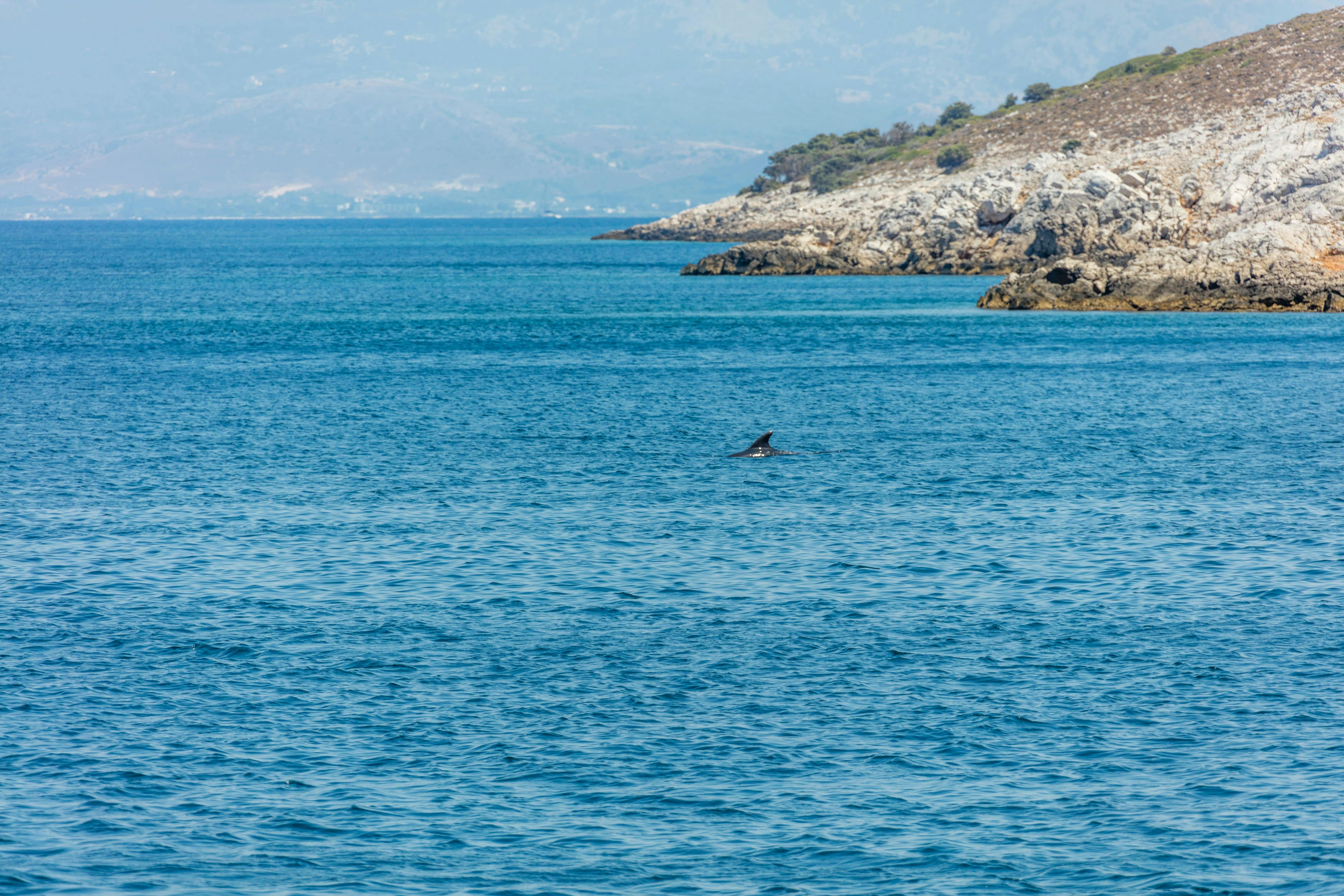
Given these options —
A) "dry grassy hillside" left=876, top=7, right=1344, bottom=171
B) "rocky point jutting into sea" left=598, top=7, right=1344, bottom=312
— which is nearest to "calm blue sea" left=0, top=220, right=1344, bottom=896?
"rocky point jutting into sea" left=598, top=7, right=1344, bottom=312

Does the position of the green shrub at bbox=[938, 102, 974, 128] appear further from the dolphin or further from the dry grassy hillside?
the dolphin

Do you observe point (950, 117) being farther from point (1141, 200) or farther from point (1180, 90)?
point (1141, 200)

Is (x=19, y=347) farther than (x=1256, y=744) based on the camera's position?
Yes

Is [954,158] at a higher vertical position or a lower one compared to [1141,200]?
higher

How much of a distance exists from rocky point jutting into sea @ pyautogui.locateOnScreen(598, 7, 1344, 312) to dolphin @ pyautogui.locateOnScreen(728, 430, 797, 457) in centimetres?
5267

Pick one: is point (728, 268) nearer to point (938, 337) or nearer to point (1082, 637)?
point (938, 337)

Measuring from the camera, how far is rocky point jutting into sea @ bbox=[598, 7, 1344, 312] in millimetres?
85938

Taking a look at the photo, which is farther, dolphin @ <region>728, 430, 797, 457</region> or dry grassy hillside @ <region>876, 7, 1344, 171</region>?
dry grassy hillside @ <region>876, 7, 1344, 171</region>

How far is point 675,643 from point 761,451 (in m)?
18.3

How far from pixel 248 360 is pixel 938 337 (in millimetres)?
35322

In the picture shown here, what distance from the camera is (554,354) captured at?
225ft

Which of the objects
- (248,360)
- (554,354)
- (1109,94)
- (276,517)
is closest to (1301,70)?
(1109,94)

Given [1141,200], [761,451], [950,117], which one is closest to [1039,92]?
[950,117]

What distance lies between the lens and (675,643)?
2255 centimetres
